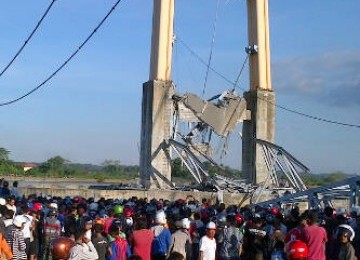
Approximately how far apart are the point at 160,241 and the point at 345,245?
2.94 metres

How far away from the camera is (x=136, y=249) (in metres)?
11.6

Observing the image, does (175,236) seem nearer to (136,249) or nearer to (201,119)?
(136,249)

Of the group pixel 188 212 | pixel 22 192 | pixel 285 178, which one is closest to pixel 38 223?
pixel 188 212

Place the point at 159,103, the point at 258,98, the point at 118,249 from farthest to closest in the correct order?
the point at 258,98, the point at 159,103, the point at 118,249

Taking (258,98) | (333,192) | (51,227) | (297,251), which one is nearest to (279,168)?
(258,98)

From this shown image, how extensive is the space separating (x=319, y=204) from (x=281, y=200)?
2064 millimetres

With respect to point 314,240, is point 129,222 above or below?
above

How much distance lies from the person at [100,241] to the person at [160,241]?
0.78 m

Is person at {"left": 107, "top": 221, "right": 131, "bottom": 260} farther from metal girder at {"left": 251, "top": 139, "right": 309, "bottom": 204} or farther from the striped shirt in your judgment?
metal girder at {"left": 251, "top": 139, "right": 309, "bottom": 204}

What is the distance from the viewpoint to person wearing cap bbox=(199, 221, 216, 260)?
476 inches

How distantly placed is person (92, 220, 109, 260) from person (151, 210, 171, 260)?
2.57 ft

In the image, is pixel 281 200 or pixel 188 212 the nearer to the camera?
pixel 188 212

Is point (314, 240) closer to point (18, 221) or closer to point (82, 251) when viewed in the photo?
point (82, 251)

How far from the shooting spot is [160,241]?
1202 centimetres
